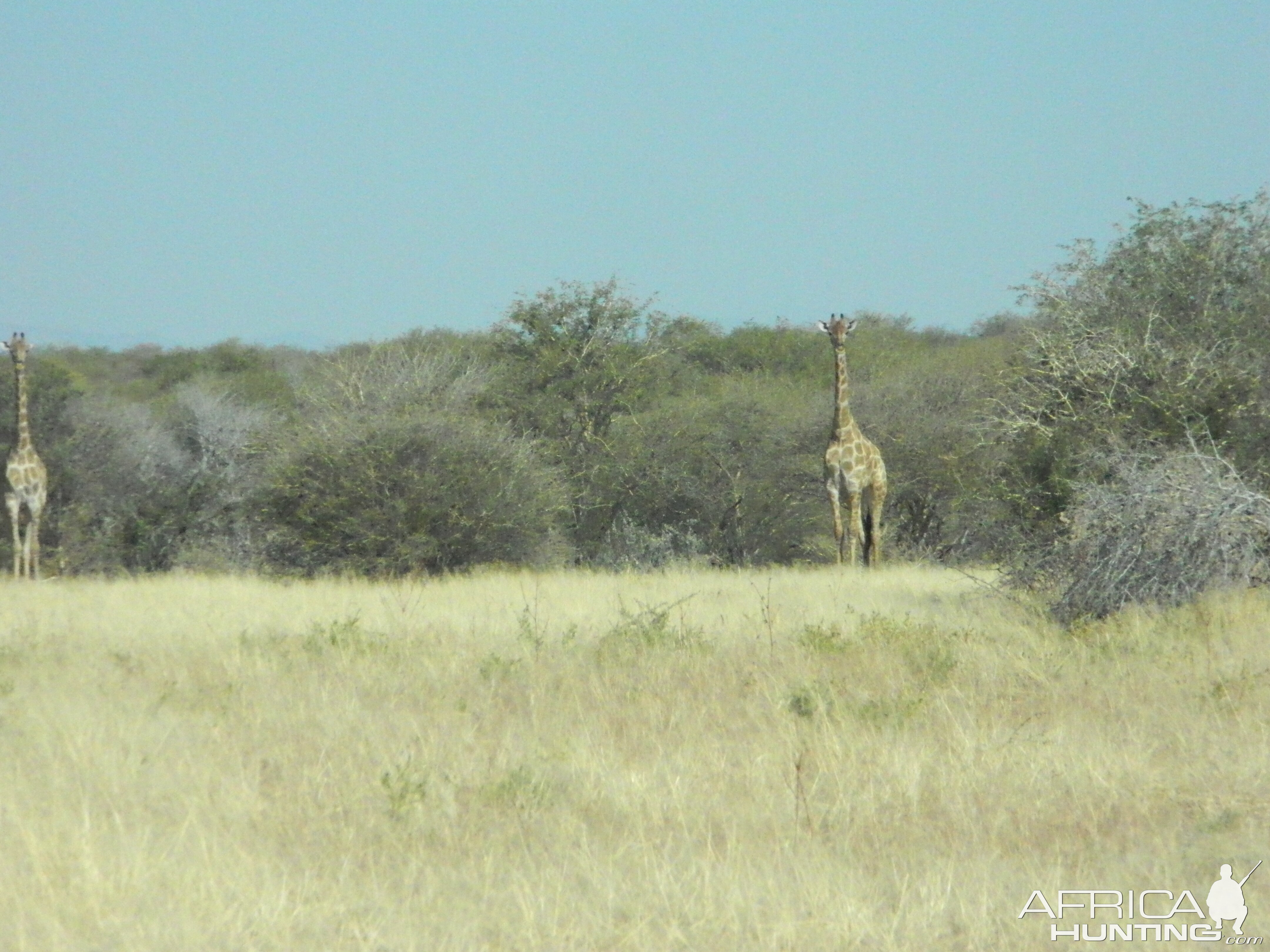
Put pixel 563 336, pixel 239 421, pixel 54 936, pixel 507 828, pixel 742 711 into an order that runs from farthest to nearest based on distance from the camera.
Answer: pixel 239 421 < pixel 563 336 < pixel 742 711 < pixel 507 828 < pixel 54 936

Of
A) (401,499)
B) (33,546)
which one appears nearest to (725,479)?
(401,499)

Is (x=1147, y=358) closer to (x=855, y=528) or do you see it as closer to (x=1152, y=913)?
(x=855, y=528)

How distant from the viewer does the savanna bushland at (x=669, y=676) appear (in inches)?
168

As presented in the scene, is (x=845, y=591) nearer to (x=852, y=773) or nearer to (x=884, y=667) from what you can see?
(x=884, y=667)

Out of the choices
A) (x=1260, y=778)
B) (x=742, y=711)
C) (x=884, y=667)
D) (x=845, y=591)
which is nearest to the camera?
(x=1260, y=778)

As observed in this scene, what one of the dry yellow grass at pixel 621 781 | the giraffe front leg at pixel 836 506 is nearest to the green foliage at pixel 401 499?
the giraffe front leg at pixel 836 506

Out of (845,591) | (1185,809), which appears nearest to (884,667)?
(1185,809)

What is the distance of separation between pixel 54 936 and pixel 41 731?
97.0 inches

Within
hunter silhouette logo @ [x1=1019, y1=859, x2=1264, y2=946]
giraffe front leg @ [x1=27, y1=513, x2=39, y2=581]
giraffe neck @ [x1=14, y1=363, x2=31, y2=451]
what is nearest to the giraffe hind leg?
giraffe front leg @ [x1=27, y1=513, x2=39, y2=581]

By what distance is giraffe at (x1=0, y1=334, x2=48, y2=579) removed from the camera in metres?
16.8

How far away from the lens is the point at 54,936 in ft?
12.4

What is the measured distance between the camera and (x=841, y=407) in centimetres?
1556

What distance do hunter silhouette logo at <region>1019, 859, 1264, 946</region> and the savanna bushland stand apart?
10cm

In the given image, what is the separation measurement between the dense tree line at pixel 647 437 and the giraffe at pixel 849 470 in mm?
1365
